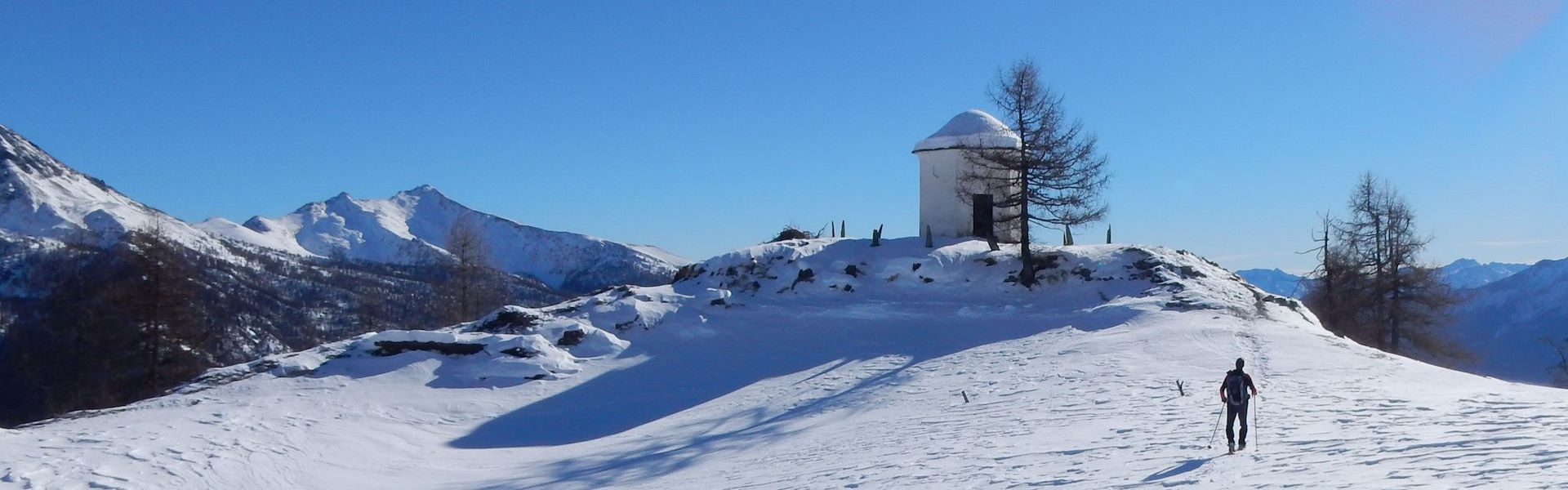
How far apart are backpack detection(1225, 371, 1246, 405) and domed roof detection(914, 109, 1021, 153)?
71.2 feet

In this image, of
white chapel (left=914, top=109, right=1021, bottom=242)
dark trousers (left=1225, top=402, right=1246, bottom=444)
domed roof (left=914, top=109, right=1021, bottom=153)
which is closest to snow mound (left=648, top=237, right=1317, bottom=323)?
white chapel (left=914, top=109, right=1021, bottom=242)

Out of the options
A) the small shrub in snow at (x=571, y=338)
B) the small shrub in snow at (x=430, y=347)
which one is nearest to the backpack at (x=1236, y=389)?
the small shrub in snow at (x=571, y=338)

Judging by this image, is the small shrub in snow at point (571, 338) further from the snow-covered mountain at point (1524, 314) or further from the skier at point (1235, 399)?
the snow-covered mountain at point (1524, 314)

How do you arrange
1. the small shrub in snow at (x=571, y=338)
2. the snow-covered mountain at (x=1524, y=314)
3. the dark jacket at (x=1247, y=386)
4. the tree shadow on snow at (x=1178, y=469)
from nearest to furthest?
the tree shadow on snow at (x=1178, y=469) < the dark jacket at (x=1247, y=386) < the small shrub in snow at (x=571, y=338) < the snow-covered mountain at (x=1524, y=314)

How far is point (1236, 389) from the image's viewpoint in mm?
12062

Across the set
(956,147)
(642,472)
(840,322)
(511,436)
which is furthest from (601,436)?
(956,147)

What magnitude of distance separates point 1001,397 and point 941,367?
4074 millimetres

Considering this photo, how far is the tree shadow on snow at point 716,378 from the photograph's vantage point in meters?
17.0

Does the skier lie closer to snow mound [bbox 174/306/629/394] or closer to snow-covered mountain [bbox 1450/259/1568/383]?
snow mound [bbox 174/306/629/394]

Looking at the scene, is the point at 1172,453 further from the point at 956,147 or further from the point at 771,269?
the point at 956,147

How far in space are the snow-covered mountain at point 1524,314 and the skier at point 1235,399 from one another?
8317 cm

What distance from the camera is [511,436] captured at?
19859mm

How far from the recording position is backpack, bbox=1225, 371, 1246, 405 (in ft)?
39.3

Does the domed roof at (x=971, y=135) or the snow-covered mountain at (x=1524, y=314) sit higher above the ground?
the domed roof at (x=971, y=135)
